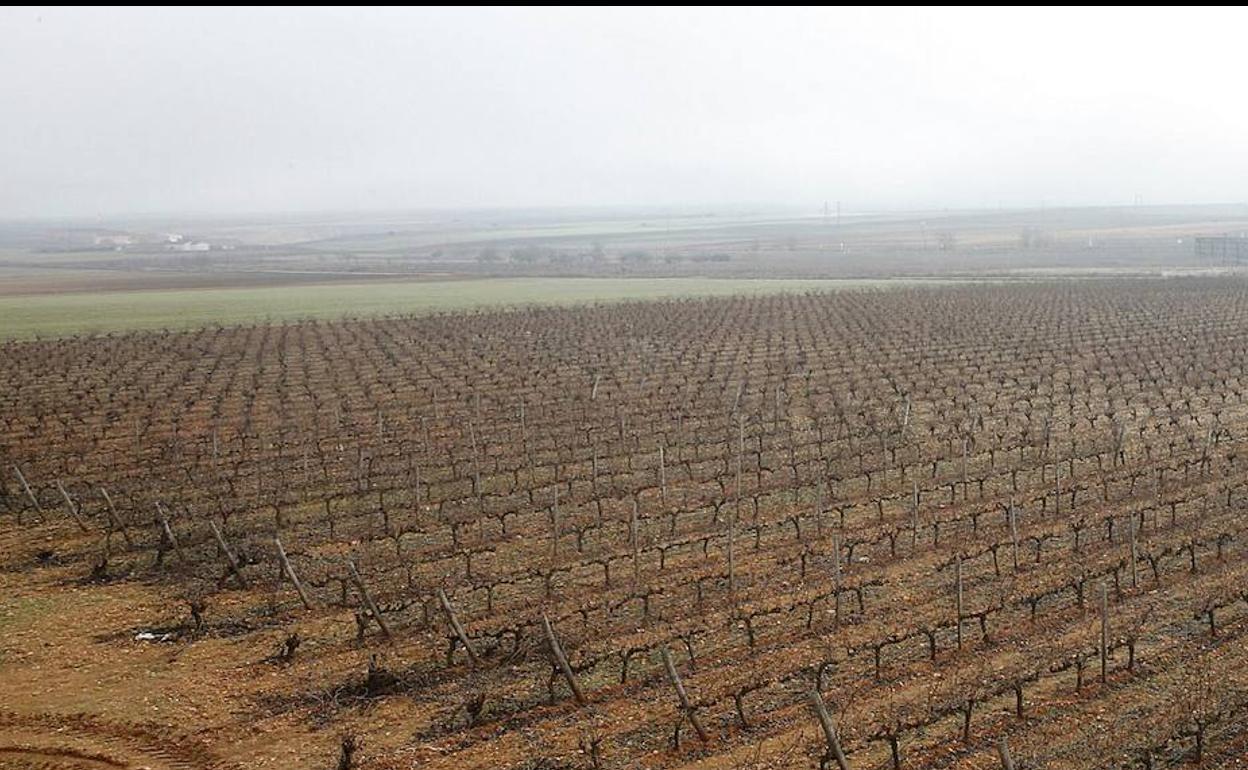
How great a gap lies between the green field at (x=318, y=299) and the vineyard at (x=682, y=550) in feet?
71.7

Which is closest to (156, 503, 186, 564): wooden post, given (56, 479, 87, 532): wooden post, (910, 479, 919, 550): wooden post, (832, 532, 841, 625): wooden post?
(56, 479, 87, 532): wooden post

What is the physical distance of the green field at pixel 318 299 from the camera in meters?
57.3

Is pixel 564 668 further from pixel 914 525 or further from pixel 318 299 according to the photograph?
pixel 318 299

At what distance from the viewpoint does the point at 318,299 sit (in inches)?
2847

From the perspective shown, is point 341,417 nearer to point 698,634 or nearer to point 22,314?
point 698,634

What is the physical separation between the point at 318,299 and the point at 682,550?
198ft

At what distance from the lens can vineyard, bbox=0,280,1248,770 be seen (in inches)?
440

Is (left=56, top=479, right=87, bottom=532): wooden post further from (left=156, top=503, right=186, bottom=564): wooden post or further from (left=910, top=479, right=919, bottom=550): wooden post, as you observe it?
(left=910, top=479, right=919, bottom=550): wooden post

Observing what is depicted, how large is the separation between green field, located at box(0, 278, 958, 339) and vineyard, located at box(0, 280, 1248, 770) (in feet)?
71.7

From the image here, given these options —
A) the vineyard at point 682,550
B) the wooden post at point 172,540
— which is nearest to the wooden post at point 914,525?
the vineyard at point 682,550

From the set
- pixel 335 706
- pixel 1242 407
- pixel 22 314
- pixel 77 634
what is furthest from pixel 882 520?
pixel 22 314

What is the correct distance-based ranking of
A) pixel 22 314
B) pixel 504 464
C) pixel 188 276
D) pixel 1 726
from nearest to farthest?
pixel 1 726, pixel 504 464, pixel 22 314, pixel 188 276

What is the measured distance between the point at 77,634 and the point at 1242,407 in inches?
1065

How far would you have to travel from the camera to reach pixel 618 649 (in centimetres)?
1316
